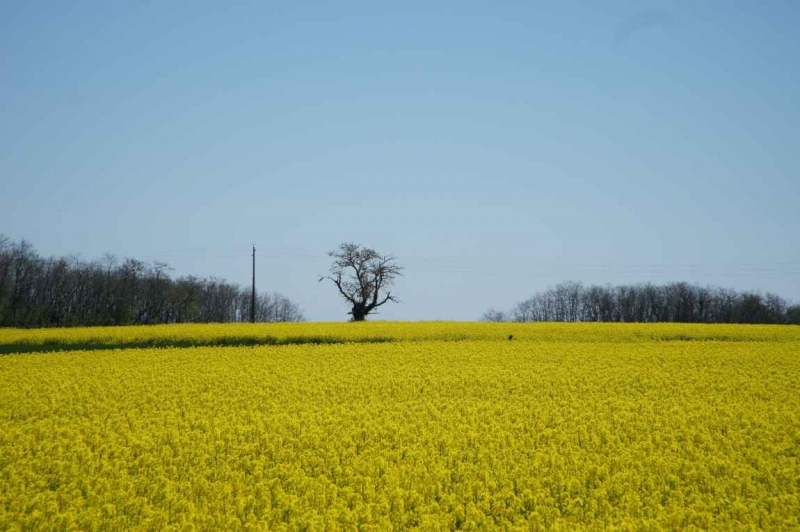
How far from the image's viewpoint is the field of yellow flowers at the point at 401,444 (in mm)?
8305

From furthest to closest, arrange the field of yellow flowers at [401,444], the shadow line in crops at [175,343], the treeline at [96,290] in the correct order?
1. the treeline at [96,290]
2. the shadow line in crops at [175,343]
3. the field of yellow flowers at [401,444]

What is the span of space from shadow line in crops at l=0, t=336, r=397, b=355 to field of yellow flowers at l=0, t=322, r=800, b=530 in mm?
8473

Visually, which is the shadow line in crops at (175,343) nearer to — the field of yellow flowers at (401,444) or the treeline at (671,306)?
the field of yellow flowers at (401,444)

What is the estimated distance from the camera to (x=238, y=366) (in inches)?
912

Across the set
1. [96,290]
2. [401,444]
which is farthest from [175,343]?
[96,290]

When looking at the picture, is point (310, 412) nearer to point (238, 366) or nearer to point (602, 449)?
point (602, 449)

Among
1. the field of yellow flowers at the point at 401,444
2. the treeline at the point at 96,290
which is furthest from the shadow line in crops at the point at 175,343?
the treeline at the point at 96,290

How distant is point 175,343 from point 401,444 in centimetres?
2606

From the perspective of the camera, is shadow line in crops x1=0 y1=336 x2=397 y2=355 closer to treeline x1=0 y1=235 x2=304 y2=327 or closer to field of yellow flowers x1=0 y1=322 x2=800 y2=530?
field of yellow flowers x1=0 y1=322 x2=800 y2=530

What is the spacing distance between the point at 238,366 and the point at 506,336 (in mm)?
17954

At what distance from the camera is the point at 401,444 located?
1176cm

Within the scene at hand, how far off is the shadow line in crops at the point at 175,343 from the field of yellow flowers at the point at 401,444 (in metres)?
8.47

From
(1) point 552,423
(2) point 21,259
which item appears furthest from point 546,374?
(2) point 21,259

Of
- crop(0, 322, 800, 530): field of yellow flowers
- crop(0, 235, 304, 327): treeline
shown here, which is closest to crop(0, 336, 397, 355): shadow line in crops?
crop(0, 322, 800, 530): field of yellow flowers
